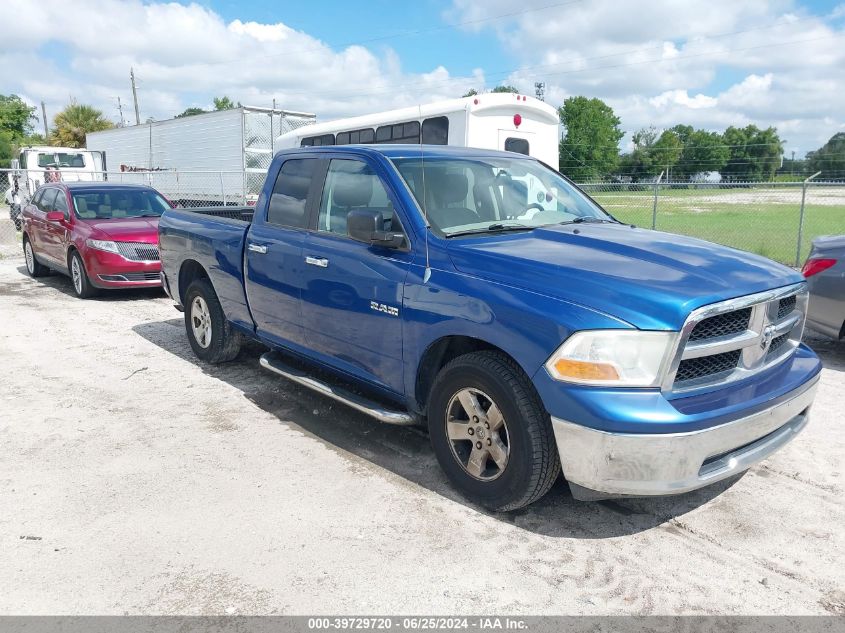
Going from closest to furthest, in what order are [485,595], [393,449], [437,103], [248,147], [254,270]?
[485,595] < [393,449] < [254,270] < [437,103] < [248,147]

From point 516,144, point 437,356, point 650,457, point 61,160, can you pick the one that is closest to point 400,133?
point 516,144

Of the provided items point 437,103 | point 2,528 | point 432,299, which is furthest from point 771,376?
point 437,103

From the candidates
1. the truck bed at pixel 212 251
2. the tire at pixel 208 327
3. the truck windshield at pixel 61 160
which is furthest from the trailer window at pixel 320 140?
the truck windshield at pixel 61 160

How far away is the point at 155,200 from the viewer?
36.2 feet

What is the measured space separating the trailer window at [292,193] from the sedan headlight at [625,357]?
2.55 metres

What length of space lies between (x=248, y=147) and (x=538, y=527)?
16255 mm

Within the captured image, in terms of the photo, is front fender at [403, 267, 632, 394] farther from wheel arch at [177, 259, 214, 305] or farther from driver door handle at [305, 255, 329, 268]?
wheel arch at [177, 259, 214, 305]

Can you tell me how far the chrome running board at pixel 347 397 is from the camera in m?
4.08

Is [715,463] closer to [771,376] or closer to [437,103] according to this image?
[771,376]

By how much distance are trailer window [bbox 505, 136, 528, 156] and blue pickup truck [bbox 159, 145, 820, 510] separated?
6.97 metres

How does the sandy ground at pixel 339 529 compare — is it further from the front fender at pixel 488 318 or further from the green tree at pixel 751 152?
the green tree at pixel 751 152

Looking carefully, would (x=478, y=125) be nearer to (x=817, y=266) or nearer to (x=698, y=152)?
(x=817, y=266)

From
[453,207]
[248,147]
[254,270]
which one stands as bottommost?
[254,270]

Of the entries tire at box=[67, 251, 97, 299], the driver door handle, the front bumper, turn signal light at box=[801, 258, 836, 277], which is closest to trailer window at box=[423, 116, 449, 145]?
the front bumper
